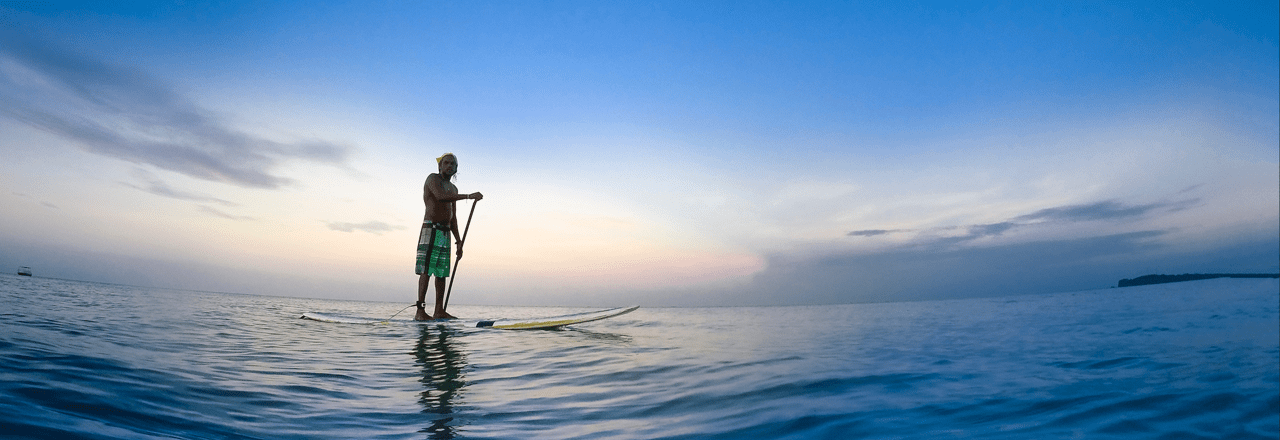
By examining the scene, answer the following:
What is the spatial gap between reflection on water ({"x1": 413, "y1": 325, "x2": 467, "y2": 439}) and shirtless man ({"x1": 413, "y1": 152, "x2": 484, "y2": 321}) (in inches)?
111

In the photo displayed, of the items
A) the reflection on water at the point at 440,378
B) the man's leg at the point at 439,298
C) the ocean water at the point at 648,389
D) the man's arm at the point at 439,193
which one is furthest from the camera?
the man's leg at the point at 439,298

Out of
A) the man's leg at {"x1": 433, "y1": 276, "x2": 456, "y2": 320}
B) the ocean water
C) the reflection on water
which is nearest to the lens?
the ocean water

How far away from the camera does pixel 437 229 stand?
11703mm

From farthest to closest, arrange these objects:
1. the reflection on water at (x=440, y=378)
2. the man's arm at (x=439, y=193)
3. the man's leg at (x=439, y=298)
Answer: the man's leg at (x=439, y=298) < the man's arm at (x=439, y=193) < the reflection on water at (x=440, y=378)

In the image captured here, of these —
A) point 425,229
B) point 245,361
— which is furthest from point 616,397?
point 425,229

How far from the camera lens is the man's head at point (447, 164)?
11.8 metres

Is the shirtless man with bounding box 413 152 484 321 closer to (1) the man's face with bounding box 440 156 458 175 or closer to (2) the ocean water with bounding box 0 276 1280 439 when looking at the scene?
(1) the man's face with bounding box 440 156 458 175

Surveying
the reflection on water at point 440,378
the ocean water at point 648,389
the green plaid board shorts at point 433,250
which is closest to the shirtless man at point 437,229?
the green plaid board shorts at point 433,250

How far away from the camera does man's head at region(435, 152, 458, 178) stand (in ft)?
38.7

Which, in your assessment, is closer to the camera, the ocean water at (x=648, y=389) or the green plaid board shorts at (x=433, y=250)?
the ocean water at (x=648, y=389)

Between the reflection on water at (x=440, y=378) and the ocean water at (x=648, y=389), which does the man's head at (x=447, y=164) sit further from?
the ocean water at (x=648, y=389)

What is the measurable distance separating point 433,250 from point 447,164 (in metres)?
1.98

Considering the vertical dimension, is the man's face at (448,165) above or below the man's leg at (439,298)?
above

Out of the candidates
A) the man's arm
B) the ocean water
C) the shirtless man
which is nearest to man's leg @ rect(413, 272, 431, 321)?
the shirtless man
